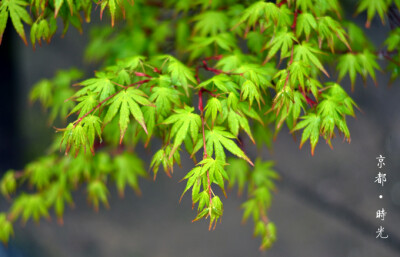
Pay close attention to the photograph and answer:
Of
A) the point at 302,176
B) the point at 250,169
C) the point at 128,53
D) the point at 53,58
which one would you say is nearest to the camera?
the point at 128,53

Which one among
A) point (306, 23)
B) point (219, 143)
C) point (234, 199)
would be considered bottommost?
point (234, 199)

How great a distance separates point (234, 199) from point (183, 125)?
2262 millimetres

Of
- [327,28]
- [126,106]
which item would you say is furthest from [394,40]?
[126,106]

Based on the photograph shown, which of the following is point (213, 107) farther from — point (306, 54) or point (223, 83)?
point (306, 54)

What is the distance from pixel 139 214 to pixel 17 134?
60.9 inches

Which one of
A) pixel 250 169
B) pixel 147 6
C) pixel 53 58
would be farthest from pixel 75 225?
pixel 147 6

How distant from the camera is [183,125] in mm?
1510

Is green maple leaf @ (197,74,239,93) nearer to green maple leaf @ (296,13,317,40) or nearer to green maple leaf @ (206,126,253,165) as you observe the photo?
green maple leaf @ (206,126,253,165)

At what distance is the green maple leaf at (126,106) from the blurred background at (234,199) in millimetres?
1743

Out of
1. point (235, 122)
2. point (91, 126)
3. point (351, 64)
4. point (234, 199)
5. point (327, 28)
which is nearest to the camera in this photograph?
point (91, 126)

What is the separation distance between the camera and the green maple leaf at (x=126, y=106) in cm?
148

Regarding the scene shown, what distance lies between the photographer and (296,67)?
1582mm

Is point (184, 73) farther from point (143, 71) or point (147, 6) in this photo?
point (147, 6)

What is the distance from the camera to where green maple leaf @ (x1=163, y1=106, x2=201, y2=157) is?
1.50m
